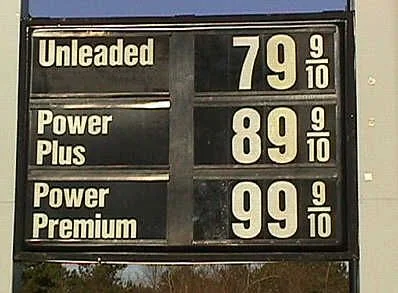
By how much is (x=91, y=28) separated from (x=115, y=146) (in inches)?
28.2

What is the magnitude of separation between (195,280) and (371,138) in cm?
932

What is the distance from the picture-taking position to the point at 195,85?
5.76 metres

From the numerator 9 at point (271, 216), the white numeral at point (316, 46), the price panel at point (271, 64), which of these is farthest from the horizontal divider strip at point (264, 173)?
the white numeral at point (316, 46)

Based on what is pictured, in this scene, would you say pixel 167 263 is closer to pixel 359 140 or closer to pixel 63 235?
pixel 63 235

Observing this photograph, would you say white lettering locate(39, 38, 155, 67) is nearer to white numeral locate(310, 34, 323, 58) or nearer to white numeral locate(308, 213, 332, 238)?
white numeral locate(310, 34, 323, 58)

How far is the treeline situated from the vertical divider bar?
8.72 metres

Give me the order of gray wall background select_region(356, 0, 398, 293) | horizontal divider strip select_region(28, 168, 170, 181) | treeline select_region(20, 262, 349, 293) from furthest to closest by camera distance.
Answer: treeline select_region(20, 262, 349, 293)
horizontal divider strip select_region(28, 168, 170, 181)
gray wall background select_region(356, 0, 398, 293)

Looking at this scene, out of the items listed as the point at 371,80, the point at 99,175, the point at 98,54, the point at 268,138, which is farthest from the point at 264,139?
the point at 98,54

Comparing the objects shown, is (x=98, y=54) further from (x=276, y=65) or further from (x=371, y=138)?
(x=371, y=138)

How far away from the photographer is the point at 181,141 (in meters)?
5.70

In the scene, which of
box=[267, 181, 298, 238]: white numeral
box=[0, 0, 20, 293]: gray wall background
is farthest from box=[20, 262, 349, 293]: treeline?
box=[267, 181, 298, 238]: white numeral

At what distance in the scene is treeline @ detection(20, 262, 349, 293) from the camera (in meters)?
14.6

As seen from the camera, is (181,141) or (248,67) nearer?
(181,141)

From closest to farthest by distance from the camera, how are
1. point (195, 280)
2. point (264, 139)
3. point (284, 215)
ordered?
point (284, 215), point (264, 139), point (195, 280)
